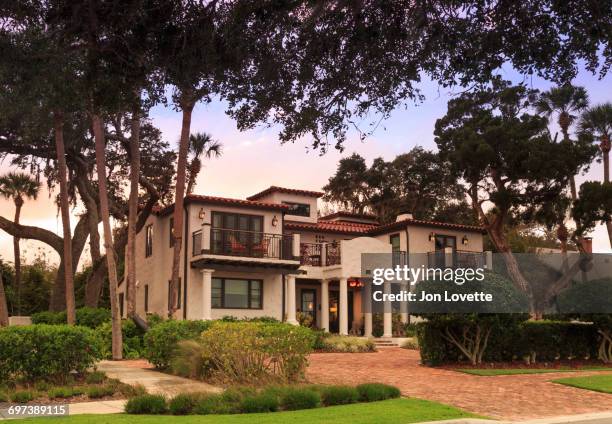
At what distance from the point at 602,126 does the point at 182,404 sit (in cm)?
2954

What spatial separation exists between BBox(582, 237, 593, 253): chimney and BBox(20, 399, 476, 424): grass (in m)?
25.5

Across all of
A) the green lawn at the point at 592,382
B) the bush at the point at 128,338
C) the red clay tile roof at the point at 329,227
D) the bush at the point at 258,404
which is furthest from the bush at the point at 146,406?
the red clay tile roof at the point at 329,227

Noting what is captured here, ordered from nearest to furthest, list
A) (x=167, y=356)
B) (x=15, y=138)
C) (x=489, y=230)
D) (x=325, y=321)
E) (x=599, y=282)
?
1. (x=167, y=356)
2. (x=599, y=282)
3. (x=15, y=138)
4. (x=325, y=321)
5. (x=489, y=230)

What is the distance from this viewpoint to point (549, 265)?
38.2 meters

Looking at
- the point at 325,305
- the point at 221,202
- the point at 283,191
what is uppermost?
the point at 283,191

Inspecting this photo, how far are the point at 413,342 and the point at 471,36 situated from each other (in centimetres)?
1938

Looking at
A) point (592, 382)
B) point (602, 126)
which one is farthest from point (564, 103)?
point (592, 382)

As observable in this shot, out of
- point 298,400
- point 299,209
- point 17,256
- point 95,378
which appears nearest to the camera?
point 298,400

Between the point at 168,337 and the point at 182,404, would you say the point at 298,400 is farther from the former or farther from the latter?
the point at 168,337

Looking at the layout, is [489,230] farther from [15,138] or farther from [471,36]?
[471,36]

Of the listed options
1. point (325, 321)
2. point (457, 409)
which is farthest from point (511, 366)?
point (325, 321)

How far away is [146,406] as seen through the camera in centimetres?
1043

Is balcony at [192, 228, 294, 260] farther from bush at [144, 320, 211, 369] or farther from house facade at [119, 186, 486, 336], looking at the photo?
bush at [144, 320, 211, 369]

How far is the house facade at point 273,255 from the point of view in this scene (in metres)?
28.6
